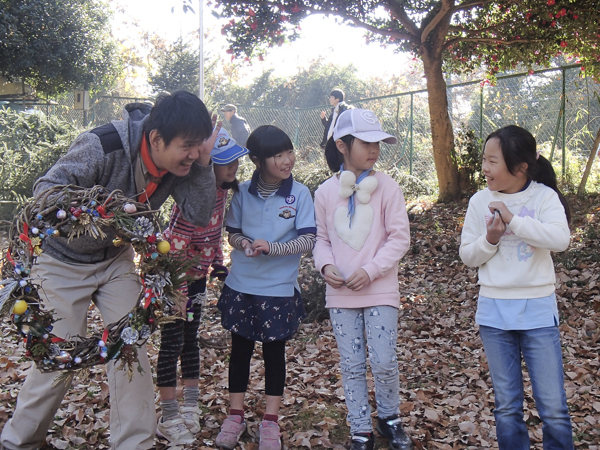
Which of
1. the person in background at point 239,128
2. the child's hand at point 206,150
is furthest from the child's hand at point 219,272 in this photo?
the person in background at point 239,128

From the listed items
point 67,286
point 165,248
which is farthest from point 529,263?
point 67,286

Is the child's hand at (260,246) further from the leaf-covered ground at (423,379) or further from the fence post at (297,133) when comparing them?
the fence post at (297,133)

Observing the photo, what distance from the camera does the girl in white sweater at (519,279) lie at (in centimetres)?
246

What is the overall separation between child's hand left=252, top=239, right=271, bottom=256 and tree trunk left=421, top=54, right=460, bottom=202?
685cm

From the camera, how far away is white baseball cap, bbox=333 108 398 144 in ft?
9.86

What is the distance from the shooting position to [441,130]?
9.25 metres

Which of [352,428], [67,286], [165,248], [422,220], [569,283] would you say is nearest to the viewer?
[165,248]

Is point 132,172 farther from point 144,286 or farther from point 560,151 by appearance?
point 560,151

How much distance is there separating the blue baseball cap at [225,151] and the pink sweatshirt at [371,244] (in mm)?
573

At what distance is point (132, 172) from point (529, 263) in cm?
184

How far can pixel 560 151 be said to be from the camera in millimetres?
9336

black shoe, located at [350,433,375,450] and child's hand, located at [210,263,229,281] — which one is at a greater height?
child's hand, located at [210,263,229,281]

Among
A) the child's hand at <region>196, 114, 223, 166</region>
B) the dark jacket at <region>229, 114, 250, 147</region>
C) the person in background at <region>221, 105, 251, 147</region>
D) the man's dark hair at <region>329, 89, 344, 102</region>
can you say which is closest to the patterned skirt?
the child's hand at <region>196, 114, 223, 166</region>

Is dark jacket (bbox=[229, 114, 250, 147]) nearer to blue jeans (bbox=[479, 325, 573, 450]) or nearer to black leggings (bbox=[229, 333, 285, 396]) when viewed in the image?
black leggings (bbox=[229, 333, 285, 396])
